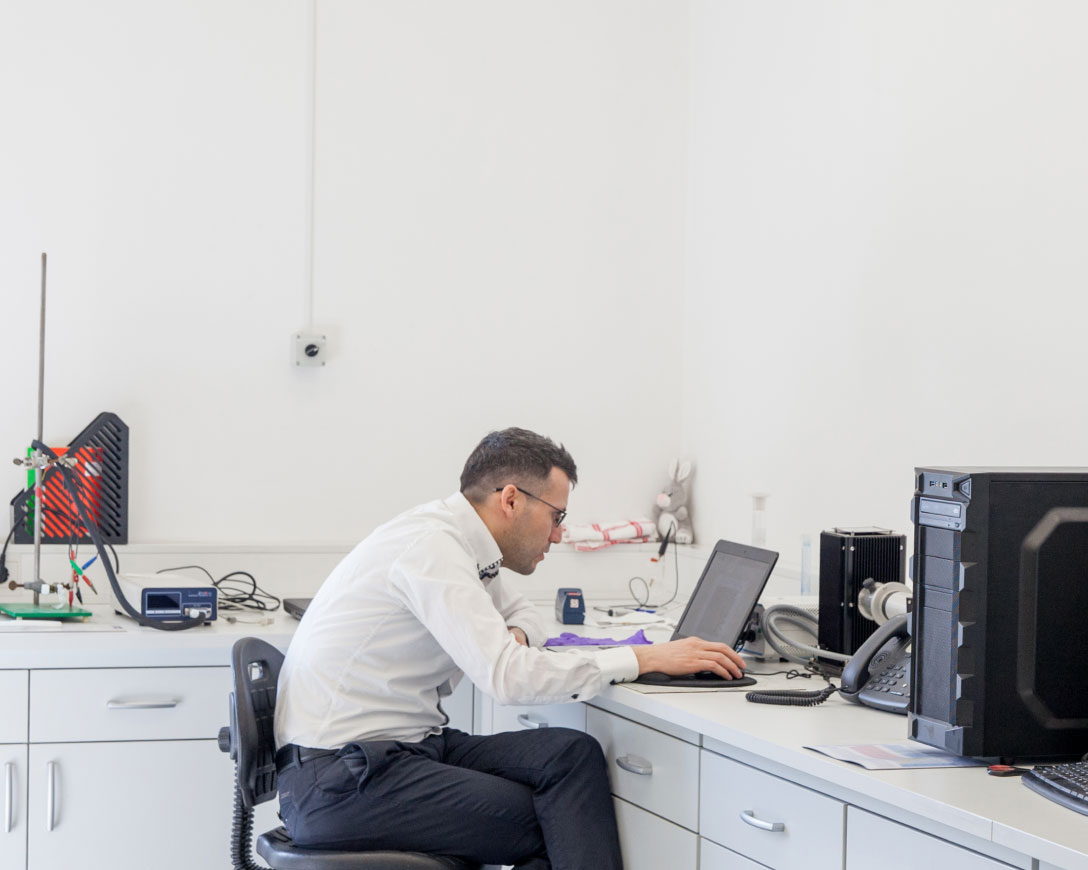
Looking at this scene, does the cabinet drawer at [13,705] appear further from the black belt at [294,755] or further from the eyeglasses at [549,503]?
the eyeglasses at [549,503]

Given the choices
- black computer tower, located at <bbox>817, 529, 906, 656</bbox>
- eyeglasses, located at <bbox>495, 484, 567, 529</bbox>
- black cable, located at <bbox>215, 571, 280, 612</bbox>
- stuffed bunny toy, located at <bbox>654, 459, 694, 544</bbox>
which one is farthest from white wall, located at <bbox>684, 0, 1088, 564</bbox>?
black cable, located at <bbox>215, 571, 280, 612</bbox>

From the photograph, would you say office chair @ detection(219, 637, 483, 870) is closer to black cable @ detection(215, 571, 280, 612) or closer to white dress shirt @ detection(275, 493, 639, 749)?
white dress shirt @ detection(275, 493, 639, 749)

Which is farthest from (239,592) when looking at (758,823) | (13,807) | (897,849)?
(897,849)

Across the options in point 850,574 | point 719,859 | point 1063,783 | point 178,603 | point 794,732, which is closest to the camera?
point 1063,783

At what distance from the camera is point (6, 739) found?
104 inches

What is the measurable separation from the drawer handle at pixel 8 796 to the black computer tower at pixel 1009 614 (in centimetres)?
209

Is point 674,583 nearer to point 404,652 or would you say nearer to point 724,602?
point 724,602

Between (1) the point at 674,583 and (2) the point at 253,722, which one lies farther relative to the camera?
(1) the point at 674,583

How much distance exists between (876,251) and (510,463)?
118cm

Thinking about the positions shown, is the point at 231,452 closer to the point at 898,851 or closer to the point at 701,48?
the point at 701,48

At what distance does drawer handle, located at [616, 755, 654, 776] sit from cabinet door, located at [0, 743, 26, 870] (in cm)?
147

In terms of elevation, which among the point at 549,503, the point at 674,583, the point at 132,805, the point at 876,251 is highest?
the point at 876,251

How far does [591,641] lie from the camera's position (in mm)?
2572

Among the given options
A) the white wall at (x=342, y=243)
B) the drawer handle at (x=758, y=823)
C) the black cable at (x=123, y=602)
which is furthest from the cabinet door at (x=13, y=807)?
the drawer handle at (x=758, y=823)
